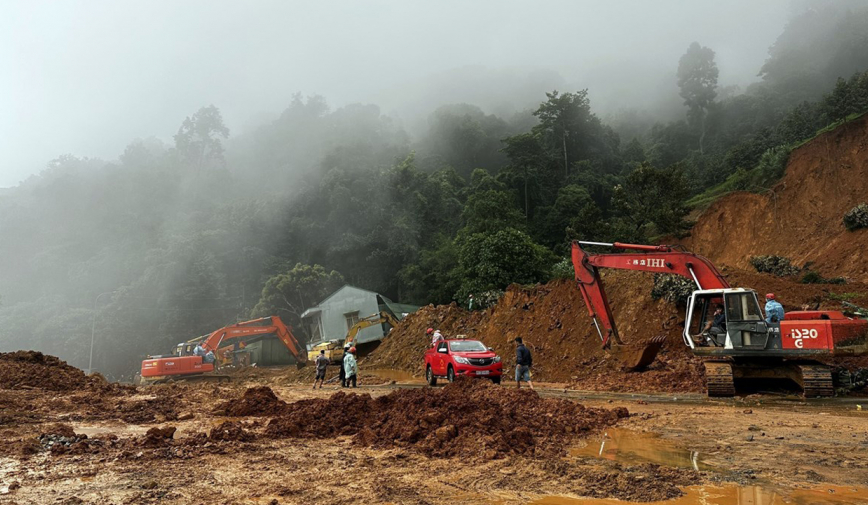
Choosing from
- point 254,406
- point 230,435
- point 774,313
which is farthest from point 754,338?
point 254,406

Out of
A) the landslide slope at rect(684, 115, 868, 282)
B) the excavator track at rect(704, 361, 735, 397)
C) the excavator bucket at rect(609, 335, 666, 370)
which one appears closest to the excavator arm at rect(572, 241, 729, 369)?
the excavator bucket at rect(609, 335, 666, 370)

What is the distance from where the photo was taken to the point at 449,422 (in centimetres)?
840

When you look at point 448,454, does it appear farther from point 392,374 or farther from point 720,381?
point 392,374

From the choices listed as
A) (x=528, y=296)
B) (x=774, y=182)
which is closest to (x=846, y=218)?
(x=774, y=182)

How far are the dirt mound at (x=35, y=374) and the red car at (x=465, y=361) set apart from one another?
1238 cm

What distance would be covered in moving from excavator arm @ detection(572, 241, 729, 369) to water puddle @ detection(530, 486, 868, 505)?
28.4 feet

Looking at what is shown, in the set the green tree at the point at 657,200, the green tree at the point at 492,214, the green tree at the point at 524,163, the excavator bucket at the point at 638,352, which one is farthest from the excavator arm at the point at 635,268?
the green tree at the point at 524,163

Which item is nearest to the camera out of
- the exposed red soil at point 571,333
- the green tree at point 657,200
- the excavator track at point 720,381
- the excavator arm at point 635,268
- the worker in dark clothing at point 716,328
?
the excavator track at point 720,381

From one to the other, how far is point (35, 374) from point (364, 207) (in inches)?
1720

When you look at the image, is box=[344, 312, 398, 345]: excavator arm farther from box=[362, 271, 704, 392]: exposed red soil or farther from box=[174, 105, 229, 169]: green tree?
box=[174, 105, 229, 169]: green tree

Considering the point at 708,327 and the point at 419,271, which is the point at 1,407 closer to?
the point at 708,327

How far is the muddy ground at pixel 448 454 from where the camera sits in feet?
19.1

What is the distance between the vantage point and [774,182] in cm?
3784

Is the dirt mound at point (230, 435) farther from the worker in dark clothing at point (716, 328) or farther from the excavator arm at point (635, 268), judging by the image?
the worker in dark clothing at point (716, 328)
